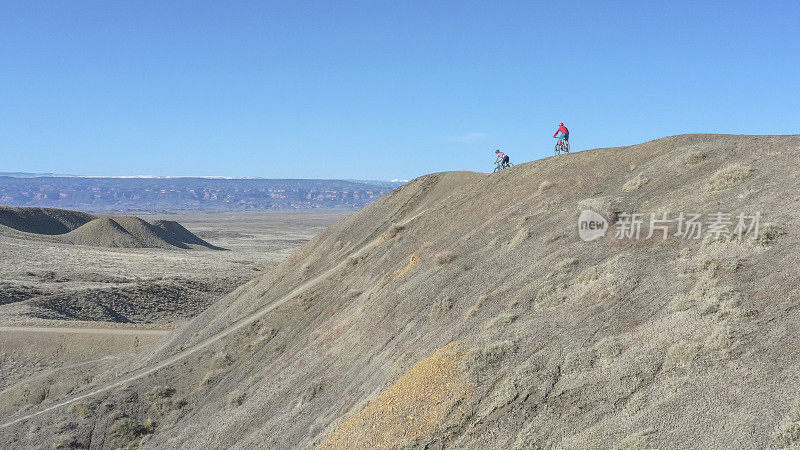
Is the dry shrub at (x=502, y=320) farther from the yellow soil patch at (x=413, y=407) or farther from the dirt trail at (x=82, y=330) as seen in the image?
the dirt trail at (x=82, y=330)

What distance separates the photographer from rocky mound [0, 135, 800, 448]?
10086mm

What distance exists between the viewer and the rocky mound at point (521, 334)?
10086 mm

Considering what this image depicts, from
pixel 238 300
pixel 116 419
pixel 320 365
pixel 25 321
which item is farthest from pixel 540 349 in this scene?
pixel 25 321

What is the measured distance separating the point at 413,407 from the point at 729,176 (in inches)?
464

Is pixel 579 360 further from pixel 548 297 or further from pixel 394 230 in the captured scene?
pixel 394 230

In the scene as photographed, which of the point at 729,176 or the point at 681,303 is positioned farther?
the point at 729,176

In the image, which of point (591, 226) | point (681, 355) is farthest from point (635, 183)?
point (681, 355)

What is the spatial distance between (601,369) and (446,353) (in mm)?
3633

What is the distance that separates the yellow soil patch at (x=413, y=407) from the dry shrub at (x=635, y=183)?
955 cm

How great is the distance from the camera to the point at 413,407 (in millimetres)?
12117

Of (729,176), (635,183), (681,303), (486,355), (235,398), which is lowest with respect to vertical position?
(235,398)

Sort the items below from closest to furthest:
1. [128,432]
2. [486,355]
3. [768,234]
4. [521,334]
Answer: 1. [486,355]
2. [521,334]
3. [768,234]
4. [128,432]

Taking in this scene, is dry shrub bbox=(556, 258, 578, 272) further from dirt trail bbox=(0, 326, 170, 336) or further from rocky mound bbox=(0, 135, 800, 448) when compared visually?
dirt trail bbox=(0, 326, 170, 336)

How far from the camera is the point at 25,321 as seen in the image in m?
35.8
